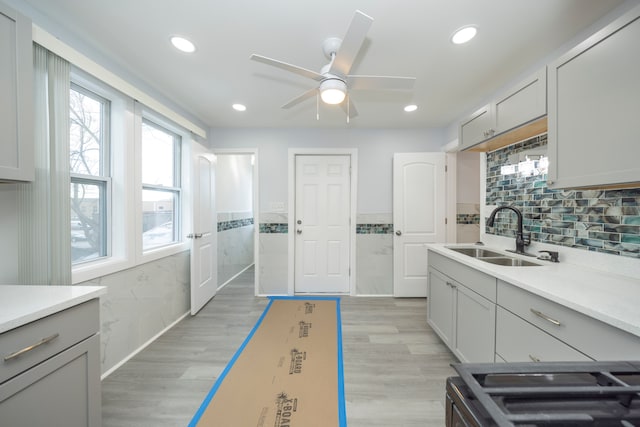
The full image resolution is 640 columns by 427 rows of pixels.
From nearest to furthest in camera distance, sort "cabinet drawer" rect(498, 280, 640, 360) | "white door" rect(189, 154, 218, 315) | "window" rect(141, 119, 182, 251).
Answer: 1. "cabinet drawer" rect(498, 280, 640, 360)
2. "window" rect(141, 119, 182, 251)
3. "white door" rect(189, 154, 218, 315)

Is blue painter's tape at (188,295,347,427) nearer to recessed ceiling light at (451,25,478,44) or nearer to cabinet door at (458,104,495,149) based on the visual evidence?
cabinet door at (458,104,495,149)

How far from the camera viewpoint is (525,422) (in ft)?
1.34

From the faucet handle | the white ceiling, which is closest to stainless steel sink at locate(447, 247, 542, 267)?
the faucet handle

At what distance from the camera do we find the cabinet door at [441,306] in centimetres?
204

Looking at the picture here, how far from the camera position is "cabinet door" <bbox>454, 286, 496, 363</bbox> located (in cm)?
155

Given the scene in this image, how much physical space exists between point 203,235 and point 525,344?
121 inches

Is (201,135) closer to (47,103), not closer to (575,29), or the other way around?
(47,103)

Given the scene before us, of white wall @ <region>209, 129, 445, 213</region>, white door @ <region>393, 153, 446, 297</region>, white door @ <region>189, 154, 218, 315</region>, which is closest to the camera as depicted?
white door @ <region>189, 154, 218, 315</region>

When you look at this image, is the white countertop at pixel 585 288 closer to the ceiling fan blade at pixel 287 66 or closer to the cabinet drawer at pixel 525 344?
the cabinet drawer at pixel 525 344

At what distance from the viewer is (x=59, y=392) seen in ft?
3.33

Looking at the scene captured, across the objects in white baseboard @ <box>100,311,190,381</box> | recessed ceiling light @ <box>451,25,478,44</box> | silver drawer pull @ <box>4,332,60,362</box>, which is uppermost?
recessed ceiling light @ <box>451,25,478,44</box>

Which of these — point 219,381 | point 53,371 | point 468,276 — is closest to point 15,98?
point 53,371

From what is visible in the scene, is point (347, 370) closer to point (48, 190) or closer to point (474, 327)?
point (474, 327)

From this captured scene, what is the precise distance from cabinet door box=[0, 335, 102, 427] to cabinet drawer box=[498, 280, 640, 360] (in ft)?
7.00
